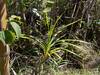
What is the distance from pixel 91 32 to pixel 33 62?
1.08 meters

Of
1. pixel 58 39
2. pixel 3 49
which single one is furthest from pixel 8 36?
pixel 58 39

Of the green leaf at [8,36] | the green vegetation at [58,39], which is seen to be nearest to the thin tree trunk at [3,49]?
the green leaf at [8,36]

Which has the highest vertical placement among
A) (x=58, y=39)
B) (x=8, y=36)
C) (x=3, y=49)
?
(x=8, y=36)

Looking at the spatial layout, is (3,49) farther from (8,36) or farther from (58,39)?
(58,39)

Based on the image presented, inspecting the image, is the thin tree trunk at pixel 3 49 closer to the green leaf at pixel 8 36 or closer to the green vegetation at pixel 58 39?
the green leaf at pixel 8 36

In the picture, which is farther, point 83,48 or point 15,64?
point 83,48

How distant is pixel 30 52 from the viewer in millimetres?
3680

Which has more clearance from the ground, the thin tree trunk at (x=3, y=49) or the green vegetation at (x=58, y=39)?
the thin tree trunk at (x=3, y=49)

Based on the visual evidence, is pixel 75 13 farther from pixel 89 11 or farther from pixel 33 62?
pixel 33 62

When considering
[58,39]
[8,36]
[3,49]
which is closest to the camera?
[8,36]

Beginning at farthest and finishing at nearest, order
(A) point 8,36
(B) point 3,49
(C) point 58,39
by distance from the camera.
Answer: (C) point 58,39
(B) point 3,49
(A) point 8,36

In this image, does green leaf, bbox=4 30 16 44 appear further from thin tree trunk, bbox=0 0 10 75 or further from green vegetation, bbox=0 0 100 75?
green vegetation, bbox=0 0 100 75

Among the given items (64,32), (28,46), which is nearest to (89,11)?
(64,32)

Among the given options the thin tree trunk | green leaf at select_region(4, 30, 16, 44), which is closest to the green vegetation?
the thin tree trunk
